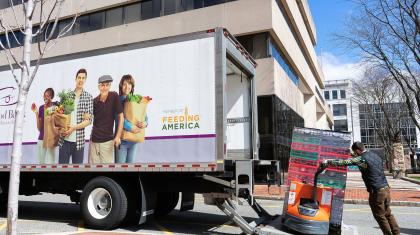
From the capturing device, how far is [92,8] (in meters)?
28.4

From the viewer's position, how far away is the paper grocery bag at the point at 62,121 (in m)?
8.95

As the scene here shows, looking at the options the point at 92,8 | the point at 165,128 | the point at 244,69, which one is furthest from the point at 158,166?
the point at 92,8

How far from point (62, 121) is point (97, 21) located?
21162 mm

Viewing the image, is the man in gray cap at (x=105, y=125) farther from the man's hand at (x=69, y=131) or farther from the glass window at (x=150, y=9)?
the glass window at (x=150, y=9)

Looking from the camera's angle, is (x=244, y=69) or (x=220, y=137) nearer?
(x=220, y=137)

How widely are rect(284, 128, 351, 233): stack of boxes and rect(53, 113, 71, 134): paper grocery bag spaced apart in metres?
4.75

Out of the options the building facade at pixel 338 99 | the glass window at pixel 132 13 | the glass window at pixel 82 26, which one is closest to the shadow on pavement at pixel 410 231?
the glass window at pixel 132 13

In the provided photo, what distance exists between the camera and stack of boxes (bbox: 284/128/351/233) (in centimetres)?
722

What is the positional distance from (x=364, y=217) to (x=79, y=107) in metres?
7.51

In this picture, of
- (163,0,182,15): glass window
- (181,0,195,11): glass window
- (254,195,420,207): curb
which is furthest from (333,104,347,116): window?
(254,195,420,207): curb

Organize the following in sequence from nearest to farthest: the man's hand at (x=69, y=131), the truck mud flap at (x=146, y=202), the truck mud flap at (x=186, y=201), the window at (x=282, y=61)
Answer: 1. the truck mud flap at (x=146, y=202)
2. the man's hand at (x=69, y=131)
3. the truck mud flap at (x=186, y=201)
4. the window at (x=282, y=61)

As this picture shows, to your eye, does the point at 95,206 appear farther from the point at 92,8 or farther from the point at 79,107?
the point at 92,8

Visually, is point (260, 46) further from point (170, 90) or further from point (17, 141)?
point (17, 141)

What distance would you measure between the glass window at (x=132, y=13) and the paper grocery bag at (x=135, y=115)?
19.5 m
